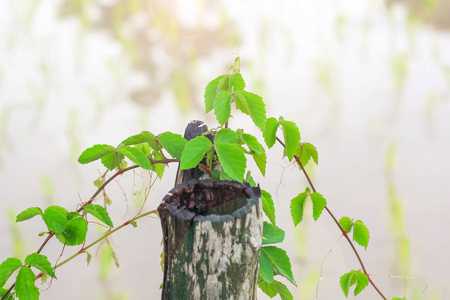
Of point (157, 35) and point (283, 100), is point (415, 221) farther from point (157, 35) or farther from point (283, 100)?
point (157, 35)

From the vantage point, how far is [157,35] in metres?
3.86

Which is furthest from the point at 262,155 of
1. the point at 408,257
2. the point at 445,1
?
the point at 445,1

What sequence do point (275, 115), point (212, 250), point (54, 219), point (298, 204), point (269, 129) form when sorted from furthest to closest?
1. point (275, 115)
2. point (298, 204)
3. point (269, 129)
4. point (54, 219)
5. point (212, 250)

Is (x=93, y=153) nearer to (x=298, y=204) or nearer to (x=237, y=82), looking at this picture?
(x=237, y=82)

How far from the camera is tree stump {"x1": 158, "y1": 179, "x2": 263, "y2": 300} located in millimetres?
1121

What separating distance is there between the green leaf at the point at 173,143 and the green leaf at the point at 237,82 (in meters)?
0.18

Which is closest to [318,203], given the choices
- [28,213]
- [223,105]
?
[223,105]

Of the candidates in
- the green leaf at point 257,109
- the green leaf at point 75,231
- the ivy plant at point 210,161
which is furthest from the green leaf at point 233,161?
the green leaf at point 75,231

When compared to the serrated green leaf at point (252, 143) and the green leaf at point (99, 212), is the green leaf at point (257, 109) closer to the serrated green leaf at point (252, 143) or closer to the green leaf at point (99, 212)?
the serrated green leaf at point (252, 143)

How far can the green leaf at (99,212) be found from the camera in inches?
50.2

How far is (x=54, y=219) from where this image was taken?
124cm

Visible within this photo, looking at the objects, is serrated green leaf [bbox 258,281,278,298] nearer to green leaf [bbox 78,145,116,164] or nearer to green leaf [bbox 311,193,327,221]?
green leaf [bbox 311,193,327,221]

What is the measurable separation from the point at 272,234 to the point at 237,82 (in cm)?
39

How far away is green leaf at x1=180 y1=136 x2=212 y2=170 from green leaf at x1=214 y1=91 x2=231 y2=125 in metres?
0.07
